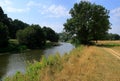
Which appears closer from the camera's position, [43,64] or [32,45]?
[43,64]

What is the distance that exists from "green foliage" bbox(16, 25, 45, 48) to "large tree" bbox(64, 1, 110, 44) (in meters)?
26.0

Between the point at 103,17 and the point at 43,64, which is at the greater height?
the point at 103,17

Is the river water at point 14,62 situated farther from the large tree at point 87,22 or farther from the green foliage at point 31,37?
the green foliage at point 31,37

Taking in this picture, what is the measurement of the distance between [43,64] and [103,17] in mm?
43976

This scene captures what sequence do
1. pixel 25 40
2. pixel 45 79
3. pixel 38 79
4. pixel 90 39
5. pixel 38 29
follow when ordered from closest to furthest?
pixel 45 79 < pixel 38 79 < pixel 90 39 < pixel 25 40 < pixel 38 29

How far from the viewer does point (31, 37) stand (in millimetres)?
83250

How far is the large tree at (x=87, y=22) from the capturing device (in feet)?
188

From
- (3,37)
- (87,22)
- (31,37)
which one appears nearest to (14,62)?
(87,22)

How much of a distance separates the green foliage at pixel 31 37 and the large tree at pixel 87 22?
85.4 ft

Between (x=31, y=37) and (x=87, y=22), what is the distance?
101ft

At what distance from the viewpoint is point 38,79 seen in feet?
39.1

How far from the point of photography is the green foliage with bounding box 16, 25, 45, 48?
8100 cm

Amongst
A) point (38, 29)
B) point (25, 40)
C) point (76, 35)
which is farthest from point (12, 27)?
point (76, 35)

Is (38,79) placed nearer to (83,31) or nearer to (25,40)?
(83,31)
